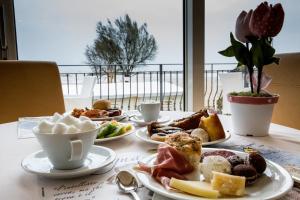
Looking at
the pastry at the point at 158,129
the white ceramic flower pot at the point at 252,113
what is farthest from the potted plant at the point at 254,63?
the pastry at the point at 158,129

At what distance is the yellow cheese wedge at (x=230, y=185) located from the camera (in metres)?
0.43

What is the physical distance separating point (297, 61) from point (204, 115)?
752mm

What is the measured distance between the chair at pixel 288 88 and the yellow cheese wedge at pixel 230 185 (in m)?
1.05

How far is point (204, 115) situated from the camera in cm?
88

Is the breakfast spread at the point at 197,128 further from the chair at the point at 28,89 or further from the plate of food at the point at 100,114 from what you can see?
the chair at the point at 28,89

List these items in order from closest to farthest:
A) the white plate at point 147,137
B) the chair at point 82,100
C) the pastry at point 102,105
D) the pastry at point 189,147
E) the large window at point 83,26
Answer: the pastry at point 189,147, the white plate at point 147,137, the pastry at point 102,105, the large window at point 83,26, the chair at point 82,100

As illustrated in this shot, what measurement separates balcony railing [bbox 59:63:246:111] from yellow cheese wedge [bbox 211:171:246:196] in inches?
126

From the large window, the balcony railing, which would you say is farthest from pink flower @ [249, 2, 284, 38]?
the balcony railing

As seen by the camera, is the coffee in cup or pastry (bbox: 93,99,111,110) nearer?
the coffee in cup

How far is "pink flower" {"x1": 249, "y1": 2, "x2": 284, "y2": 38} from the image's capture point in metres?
0.79

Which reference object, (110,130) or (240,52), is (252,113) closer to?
(240,52)

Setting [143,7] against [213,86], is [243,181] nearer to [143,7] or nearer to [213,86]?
[143,7]

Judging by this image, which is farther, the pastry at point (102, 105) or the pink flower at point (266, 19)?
the pastry at point (102, 105)

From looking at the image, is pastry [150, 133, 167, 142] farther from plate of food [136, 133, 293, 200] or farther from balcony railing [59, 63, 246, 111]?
balcony railing [59, 63, 246, 111]
